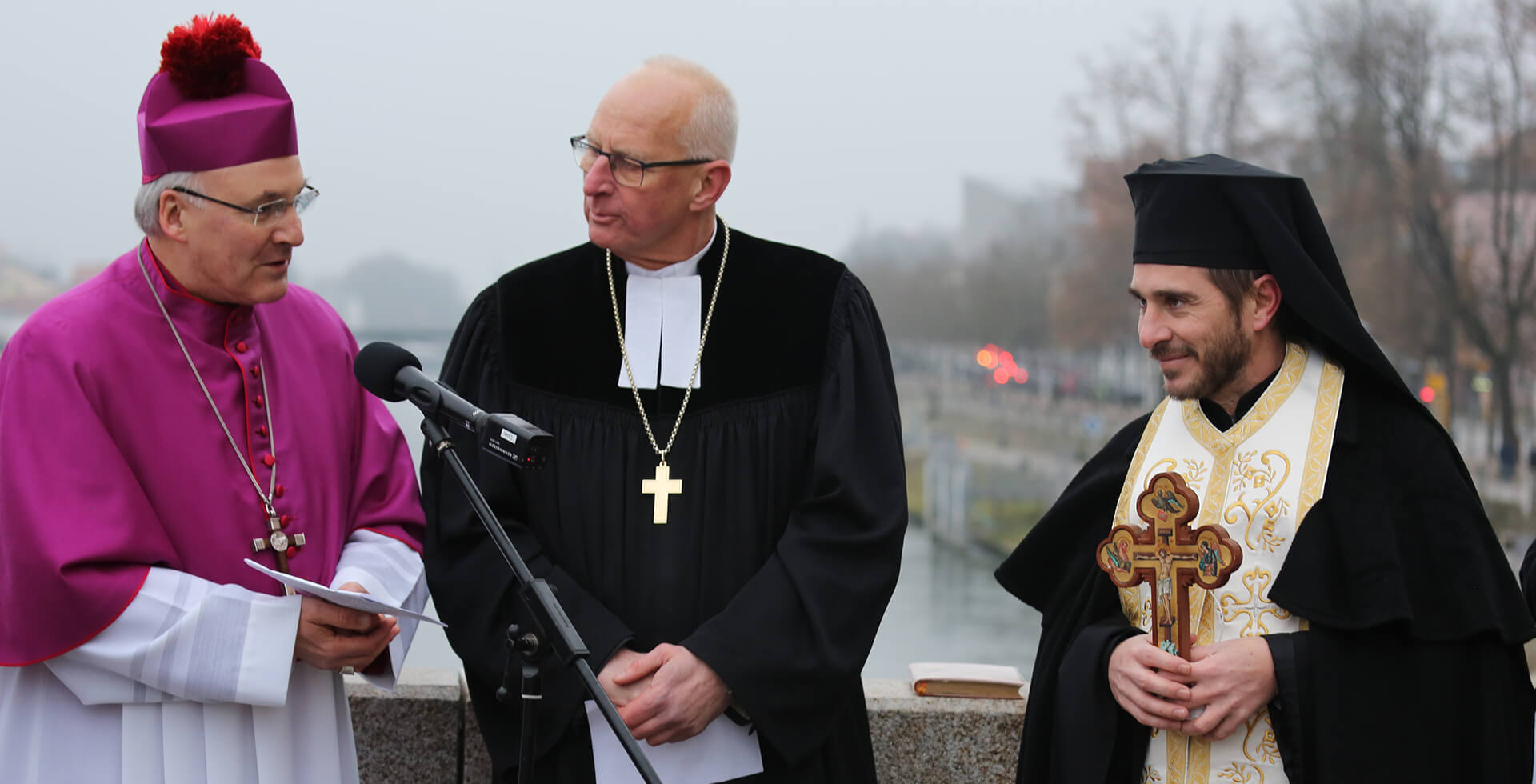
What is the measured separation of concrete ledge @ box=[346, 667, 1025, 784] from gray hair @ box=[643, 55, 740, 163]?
5.24 ft

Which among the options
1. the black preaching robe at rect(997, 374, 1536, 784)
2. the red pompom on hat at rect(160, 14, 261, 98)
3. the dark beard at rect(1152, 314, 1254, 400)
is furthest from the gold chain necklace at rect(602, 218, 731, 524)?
the black preaching robe at rect(997, 374, 1536, 784)

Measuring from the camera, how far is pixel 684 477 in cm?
283

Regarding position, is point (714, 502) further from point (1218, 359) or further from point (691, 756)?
point (1218, 359)

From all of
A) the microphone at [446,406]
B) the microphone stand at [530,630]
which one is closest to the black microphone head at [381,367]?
the microphone at [446,406]

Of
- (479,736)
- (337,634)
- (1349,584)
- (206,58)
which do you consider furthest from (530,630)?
(479,736)

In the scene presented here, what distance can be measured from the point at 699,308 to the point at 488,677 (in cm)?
90

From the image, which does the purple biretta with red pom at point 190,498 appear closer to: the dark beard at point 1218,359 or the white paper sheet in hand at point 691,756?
the white paper sheet in hand at point 691,756

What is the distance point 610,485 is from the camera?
2.82m

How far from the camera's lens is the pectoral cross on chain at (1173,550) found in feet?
7.47

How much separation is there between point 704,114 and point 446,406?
0.98 meters

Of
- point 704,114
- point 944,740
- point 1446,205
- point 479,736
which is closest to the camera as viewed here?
point 704,114

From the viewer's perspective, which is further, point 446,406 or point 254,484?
point 254,484

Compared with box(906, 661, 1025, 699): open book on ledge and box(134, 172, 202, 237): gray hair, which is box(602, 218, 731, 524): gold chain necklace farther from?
box(906, 661, 1025, 699): open book on ledge

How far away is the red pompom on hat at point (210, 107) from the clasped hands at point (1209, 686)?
190 centimetres
